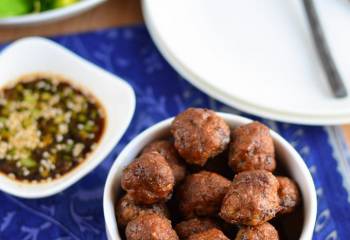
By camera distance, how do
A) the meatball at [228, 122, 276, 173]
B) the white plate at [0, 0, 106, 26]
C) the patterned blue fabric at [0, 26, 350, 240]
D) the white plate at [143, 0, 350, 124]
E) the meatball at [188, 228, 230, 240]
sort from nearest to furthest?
the meatball at [188, 228, 230, 240]
the meatball at [228, 122, 276, 173]
the patterned blue fabric at [0, 26, 350, 240]
the white plate at [143, 0, 350, 124]
the white plate at [0, 0, 106, 26]

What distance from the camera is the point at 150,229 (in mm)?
977

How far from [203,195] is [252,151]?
125 mm

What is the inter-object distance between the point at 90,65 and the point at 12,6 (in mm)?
289

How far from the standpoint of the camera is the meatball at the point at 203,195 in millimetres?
1042

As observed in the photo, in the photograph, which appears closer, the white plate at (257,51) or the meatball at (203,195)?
the meatball at (203,195)

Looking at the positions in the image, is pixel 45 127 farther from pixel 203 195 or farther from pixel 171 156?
pixel 203 195

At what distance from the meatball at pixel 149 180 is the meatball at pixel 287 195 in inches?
7.9

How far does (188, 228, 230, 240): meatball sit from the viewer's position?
97cm

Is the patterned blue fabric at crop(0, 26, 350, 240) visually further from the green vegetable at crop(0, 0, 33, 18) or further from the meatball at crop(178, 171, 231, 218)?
the meatball at crop(178, 171, 231, 218)

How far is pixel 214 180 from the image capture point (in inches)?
41.6

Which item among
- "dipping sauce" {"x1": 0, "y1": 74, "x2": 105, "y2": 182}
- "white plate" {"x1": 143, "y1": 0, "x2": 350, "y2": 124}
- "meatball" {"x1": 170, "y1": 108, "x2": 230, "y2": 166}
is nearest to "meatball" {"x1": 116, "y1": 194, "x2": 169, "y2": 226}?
"meatball" {"x1": 170, "y1": 108, "x2": 230, "y2": 166}

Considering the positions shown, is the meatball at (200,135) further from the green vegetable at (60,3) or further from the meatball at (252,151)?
the green vegetable at (60,3)

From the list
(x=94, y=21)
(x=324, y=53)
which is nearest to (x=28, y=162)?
(x=94, y=21)

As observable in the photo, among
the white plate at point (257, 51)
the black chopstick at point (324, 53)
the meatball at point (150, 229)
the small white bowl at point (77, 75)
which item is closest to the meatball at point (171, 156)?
the meatball at point (150, 229)
